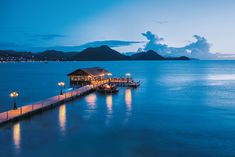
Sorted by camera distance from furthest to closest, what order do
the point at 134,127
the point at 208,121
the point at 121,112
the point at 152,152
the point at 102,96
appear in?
the point at 102,96 → the point at 121,112 → the point at 208,121 → the point at 134,127 → the point at 152,152

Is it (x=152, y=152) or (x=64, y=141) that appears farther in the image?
(x=64, y=141)

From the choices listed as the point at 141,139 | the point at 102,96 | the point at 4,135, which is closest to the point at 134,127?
the point at 141,139

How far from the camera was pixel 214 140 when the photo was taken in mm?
23953

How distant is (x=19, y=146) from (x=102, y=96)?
2557 centimetres

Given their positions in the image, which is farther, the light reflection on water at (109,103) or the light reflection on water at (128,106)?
the light reflection on water at (109,103)

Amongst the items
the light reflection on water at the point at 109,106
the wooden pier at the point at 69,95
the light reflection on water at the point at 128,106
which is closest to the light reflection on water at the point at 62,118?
the wooden pier at the point at 69,95

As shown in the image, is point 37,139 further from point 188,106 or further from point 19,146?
point 188,106

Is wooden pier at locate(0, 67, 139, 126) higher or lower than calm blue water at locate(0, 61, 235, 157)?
higher

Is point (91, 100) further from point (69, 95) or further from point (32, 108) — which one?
point (32, 108)

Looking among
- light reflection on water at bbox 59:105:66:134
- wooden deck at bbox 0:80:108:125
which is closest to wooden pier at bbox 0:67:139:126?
wooden deck at bbox 0:80:108:125

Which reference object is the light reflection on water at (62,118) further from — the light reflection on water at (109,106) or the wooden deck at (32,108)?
the light reflection on water at (109,106)

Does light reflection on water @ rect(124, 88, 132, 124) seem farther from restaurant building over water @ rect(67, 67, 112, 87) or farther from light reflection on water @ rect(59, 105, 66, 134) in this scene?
restaurant building over water @ rect(67, 67, 112, 87)

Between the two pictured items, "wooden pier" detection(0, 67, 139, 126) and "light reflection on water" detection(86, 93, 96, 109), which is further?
"light reflection on water" detection(86, 93, 96, 109)

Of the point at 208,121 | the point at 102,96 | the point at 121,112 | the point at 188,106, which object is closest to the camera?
the point at 208,121
